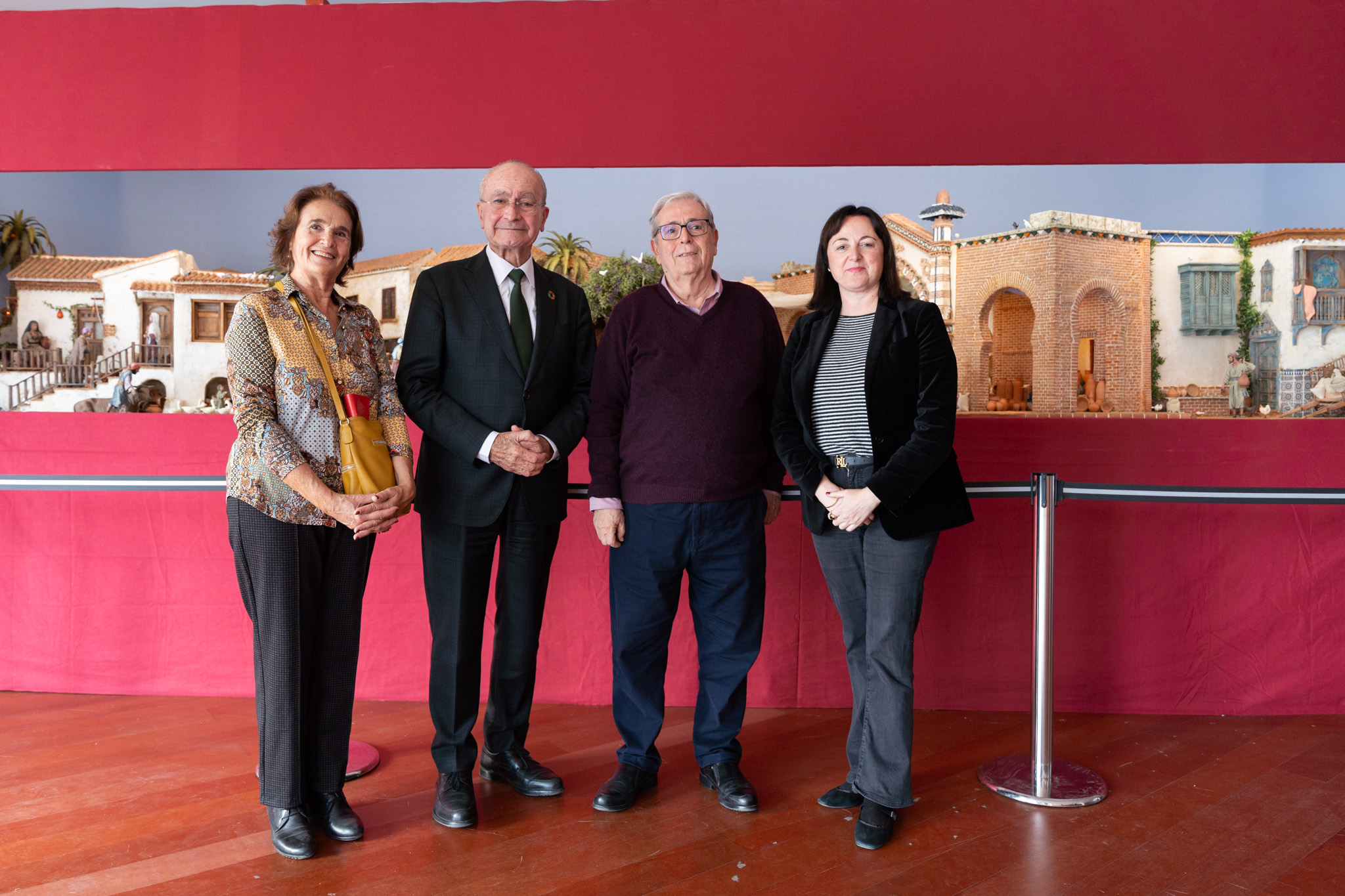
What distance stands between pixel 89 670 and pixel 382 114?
258cm

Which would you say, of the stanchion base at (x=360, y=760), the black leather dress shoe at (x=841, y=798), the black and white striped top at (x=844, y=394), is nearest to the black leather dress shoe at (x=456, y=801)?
the stanchion base at (x=360, y=760)

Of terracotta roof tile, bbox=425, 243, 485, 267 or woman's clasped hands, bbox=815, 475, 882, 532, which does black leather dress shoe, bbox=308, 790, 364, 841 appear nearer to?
woman's clasped hands, bbox=815, 475, 882, 532

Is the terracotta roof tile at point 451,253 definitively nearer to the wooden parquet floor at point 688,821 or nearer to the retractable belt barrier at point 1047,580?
the retractable belt barrier at point 1047,580

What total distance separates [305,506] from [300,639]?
1.15ft

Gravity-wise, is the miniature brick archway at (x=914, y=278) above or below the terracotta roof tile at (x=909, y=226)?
below

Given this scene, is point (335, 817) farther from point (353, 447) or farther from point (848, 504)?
point (848, 504)

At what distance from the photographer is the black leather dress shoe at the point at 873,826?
2246 mm

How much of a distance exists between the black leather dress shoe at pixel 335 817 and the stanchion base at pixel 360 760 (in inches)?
11.5

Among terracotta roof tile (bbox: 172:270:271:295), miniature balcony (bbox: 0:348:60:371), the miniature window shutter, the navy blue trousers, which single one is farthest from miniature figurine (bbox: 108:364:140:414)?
the miniature window shutter

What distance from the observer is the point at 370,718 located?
3.28m

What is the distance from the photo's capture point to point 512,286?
2.46 meters

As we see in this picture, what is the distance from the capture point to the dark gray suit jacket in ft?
7.78

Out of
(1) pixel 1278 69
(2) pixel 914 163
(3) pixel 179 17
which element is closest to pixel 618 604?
(2) pixel 914 163

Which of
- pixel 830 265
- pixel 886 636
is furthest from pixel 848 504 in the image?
pixel 830 265
